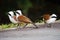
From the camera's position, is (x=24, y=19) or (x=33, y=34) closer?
(x=33, y=34)

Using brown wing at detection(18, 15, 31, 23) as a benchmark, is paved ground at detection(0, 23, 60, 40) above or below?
below

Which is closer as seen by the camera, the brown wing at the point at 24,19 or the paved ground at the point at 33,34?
the paved ground at the point at 33,34

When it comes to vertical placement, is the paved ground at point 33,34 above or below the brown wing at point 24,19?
below

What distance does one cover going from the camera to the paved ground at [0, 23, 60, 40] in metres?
9.75

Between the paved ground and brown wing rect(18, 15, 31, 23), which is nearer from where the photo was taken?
the paved ground

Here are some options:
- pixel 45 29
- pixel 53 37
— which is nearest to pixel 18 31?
pixel 45 29

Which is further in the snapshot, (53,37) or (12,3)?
(12,3)

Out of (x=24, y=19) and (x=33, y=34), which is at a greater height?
(x=24, y=19)

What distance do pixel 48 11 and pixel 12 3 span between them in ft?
7.14

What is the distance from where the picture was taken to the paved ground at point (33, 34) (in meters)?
9.75

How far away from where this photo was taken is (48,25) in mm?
12336

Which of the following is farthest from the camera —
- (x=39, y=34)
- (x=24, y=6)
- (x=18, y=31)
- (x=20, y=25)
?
(x=24, y=6)

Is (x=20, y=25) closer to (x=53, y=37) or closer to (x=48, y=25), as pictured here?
(x=48, y=25)

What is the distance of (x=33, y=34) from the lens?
10.4m
